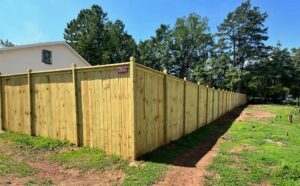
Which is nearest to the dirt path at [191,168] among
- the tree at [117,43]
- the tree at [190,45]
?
the tree at [117,43]

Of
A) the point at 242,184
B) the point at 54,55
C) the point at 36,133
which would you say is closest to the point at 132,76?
the point at 242,184

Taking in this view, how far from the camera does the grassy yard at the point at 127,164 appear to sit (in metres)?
4.54

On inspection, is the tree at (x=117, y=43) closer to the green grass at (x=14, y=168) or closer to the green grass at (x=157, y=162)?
the green grass at (x=157, y=162)

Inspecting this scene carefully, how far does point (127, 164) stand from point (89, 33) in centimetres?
3391

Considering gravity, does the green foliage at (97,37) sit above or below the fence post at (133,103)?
above

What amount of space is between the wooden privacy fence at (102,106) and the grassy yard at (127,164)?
1.13ft

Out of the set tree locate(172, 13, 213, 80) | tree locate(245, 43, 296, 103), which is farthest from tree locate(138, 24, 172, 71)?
tree locate(245, 43, 296, 103)

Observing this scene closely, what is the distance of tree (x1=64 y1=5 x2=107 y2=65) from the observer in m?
35.4

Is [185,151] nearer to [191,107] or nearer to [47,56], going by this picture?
[191,107]

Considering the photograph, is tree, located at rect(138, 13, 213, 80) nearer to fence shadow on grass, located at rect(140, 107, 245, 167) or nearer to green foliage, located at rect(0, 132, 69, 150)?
fence shadow on grass, located at rect(140, 107, 245, 167)

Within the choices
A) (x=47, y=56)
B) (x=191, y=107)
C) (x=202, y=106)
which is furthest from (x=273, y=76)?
(x=191, y=107)

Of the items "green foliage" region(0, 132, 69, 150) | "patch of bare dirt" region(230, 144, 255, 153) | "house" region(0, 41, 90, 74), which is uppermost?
"house" region(0, 41, 90, 74)

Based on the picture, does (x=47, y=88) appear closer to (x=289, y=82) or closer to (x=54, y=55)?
(x=54, y=55)

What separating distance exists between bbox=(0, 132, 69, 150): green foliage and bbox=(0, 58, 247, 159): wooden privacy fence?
0.66ft
